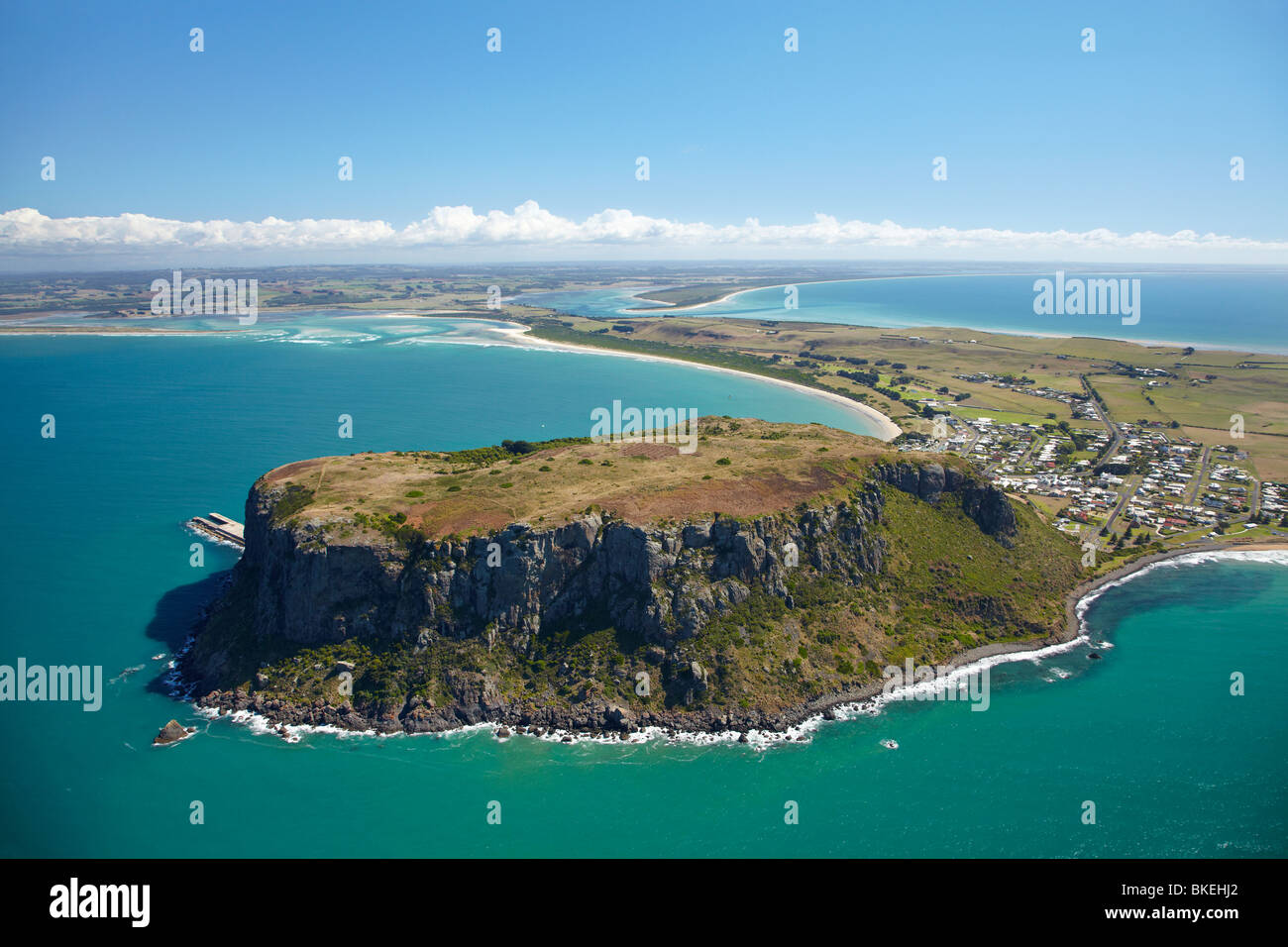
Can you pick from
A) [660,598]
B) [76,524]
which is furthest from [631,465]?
[76,524]

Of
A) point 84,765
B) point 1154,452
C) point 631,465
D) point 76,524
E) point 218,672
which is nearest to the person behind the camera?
point 84,765

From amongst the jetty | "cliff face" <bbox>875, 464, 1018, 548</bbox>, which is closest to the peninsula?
"cliff face" <bbox>875, 464, 1018, 548</bbox>

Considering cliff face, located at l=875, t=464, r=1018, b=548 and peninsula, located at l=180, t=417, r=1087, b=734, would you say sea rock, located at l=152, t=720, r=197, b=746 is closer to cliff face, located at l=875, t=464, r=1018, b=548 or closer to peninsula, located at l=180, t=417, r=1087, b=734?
peninsula, located at l=180, t=417, r=1087, b=734

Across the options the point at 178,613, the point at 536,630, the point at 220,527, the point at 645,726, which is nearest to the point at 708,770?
the point at 645,726

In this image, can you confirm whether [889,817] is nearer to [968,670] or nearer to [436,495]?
[968,670]

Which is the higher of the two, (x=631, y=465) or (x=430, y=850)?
(x=631, y=465)

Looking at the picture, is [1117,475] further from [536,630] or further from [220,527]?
[220,527]

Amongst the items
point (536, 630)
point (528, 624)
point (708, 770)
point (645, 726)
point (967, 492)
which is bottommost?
point (708, 770)
